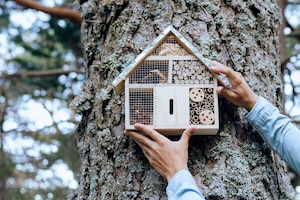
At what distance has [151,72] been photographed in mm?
1311

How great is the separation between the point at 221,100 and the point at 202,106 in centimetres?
10

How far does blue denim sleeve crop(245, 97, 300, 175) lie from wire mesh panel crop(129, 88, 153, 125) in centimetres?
28

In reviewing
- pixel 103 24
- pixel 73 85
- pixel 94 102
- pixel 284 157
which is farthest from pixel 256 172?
pixel 73 85

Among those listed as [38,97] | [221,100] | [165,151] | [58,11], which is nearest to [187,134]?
[165,151]

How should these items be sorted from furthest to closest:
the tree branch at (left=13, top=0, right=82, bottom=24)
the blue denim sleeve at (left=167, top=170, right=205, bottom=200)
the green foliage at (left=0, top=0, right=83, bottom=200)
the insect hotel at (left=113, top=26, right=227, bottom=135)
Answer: the green foliage at (left=0, top=0, right=83, bottom=200), the tree branch at (left=13, top=0, right=82, bottom=24), the insect hotel at (left=113, top=26, right=227, bottom=135), the blue denim sleeve at (left=167, top=170, right=205, bottom=200)

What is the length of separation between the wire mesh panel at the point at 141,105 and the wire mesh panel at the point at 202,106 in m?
0.11

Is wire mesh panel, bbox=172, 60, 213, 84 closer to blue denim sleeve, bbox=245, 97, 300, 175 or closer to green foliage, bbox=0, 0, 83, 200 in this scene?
blue denim sleeve, bbox=245, 97, 300, 175

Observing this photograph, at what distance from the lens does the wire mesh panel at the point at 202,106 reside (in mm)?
1286

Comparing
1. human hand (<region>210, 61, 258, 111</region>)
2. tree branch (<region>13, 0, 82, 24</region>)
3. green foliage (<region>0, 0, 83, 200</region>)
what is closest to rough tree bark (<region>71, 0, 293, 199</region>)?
human hand (<region>210, 61, 258, 111</region>)

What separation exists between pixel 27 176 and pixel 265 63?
3.61 meters

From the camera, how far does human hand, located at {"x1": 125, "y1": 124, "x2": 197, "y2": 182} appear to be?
124 cm

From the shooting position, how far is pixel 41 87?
14.6ft

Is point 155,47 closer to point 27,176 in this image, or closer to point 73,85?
point 73,85

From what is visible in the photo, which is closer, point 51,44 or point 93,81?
point 93,81
